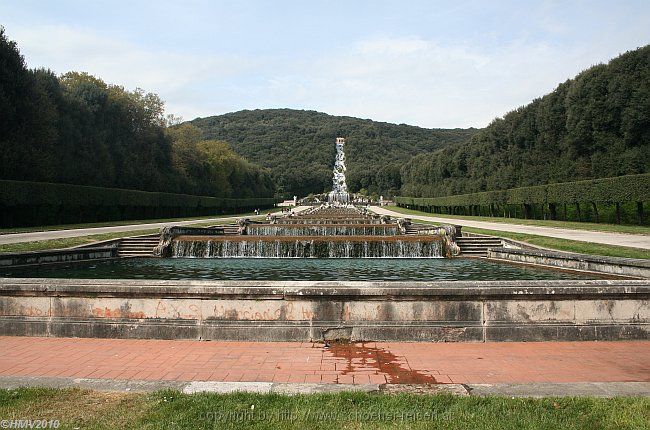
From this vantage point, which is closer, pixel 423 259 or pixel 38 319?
pixel 38 319

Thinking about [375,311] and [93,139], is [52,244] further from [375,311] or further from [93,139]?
[93,139]

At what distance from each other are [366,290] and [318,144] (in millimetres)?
148208

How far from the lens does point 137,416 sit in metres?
3.87

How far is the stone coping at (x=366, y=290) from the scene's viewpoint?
21.2ft

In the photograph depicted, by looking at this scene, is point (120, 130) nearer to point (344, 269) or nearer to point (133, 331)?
point (344, 269)

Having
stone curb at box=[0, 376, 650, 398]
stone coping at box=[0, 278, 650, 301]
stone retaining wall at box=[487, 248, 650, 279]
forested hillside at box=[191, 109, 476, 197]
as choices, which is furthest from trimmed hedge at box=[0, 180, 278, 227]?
forested hillside at box=[191, 109, 476, 197]

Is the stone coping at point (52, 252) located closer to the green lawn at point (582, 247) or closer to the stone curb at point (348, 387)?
the stone curb at point (348, 387)

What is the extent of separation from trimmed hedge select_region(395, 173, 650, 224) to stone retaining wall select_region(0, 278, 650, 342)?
87.5 feet

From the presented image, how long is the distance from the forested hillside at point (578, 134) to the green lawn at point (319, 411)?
34.5 metres

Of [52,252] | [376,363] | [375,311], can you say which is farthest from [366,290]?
[52,252]

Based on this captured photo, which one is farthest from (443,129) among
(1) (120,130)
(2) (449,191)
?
(1) (120,130)

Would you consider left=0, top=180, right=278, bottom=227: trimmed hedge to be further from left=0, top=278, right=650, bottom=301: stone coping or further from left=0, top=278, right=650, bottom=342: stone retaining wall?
left=0, top=278, right=650, bottom=342: stone retaining wall

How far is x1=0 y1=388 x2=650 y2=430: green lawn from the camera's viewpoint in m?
3.72

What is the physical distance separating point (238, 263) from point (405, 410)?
15.0 m
